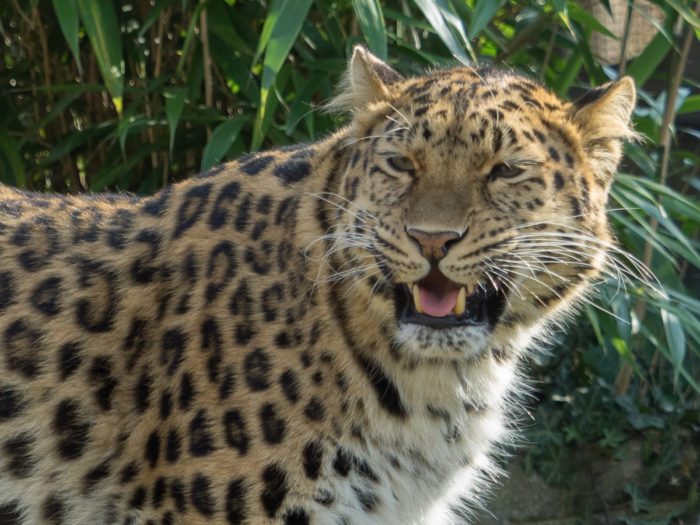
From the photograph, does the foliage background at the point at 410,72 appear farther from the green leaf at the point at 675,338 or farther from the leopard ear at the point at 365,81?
the leopard ear at the point at 365,81

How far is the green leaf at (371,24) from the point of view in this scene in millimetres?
3643

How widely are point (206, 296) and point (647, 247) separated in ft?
9.09

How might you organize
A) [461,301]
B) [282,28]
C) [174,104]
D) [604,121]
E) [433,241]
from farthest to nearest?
1. [174,104]
2. [282,28]
3. [604,121]
4. [461,301]
5. [433,241]

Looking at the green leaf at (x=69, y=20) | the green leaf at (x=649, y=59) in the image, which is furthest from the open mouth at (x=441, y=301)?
the green leaf at (x=649, y=59)

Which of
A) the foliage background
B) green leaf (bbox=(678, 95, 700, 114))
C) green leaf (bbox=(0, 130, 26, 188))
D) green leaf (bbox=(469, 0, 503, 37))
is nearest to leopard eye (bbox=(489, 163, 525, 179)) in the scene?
green leaf (bbox=(469, 0, 503, 37))

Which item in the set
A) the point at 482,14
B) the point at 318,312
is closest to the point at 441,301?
the point at 318,312

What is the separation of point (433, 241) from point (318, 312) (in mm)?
494

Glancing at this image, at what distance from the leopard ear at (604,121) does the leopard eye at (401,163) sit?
573 millimetres

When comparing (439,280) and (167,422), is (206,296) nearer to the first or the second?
(167,422)

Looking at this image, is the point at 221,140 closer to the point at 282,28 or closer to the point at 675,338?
the point at 282,28

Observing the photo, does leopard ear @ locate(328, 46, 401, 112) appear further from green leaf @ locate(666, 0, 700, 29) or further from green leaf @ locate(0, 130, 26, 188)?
green leaf @ locate(0, 130, 26, 188)

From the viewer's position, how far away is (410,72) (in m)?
4.85

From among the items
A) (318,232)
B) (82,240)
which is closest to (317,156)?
(318,232)

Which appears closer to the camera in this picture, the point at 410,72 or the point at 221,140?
the point at 221,140
